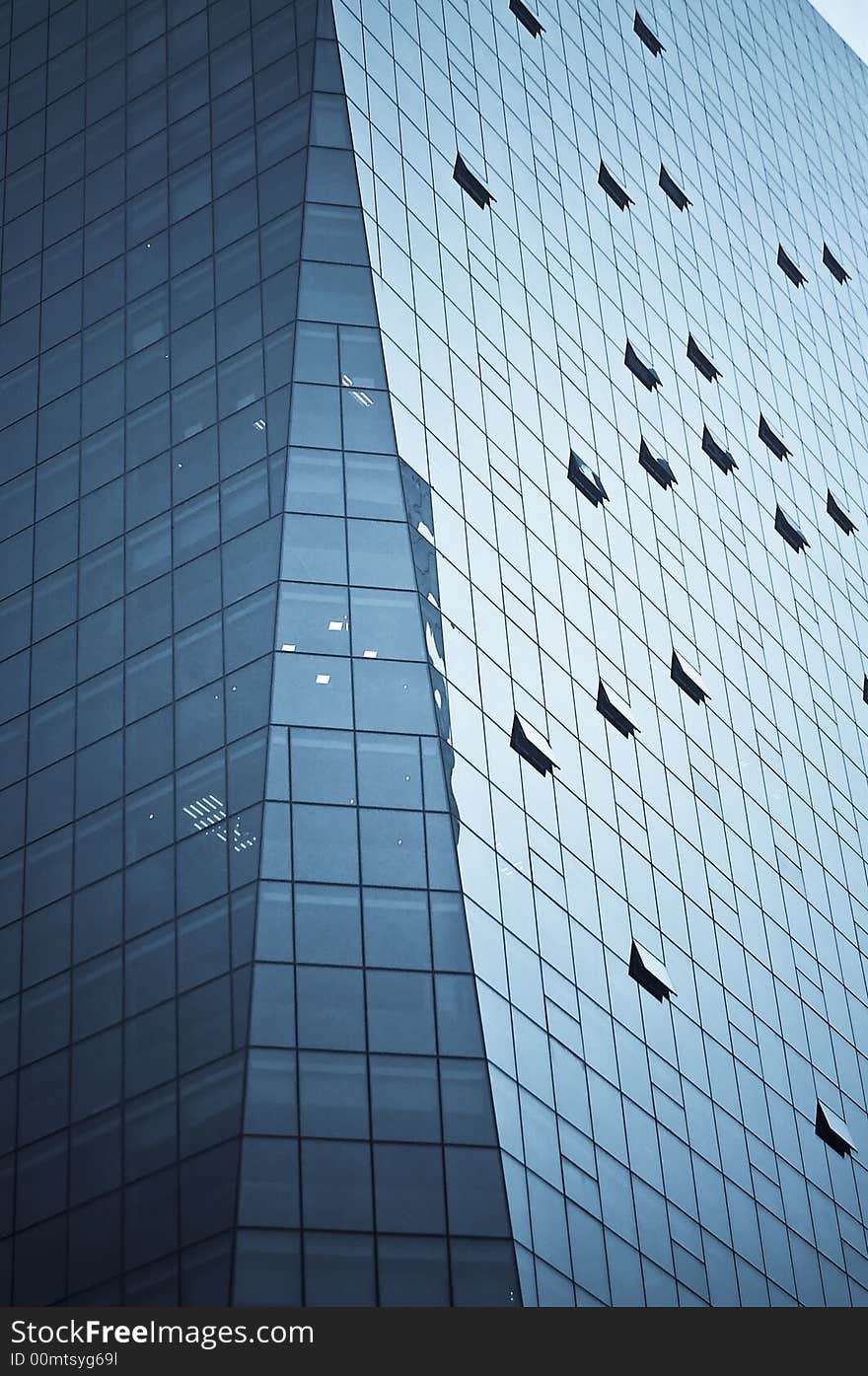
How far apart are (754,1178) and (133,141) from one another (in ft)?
95.1

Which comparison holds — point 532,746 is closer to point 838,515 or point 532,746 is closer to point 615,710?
point 615,710

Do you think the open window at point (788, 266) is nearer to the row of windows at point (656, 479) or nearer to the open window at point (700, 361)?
the row of windows at point (656, 479)

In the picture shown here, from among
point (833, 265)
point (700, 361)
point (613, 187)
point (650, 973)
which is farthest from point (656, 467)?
point (833, 265)

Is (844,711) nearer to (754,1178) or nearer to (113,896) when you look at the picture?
(754,1178)

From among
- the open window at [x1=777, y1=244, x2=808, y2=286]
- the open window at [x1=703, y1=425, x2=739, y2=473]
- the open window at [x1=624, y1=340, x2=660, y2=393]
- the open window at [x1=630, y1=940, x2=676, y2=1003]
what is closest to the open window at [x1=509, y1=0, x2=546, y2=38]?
the open window at [x1=624, y1=340, x2=660, y2=393]

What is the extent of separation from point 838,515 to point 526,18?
18.6m

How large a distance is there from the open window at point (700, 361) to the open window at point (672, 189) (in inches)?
225

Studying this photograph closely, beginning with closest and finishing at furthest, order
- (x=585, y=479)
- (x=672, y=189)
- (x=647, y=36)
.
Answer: (x=585, y=479)
(x=672, y=189)
(x=647, y=36)

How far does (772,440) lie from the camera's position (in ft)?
207

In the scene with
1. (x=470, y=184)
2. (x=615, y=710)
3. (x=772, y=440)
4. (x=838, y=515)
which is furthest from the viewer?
(x=838, y=515)

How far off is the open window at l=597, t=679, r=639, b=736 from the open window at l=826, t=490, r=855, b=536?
→ 20.6m

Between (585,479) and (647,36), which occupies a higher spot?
(647,36)

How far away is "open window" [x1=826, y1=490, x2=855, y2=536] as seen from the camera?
65125 mm

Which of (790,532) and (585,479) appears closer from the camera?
(585,479)
